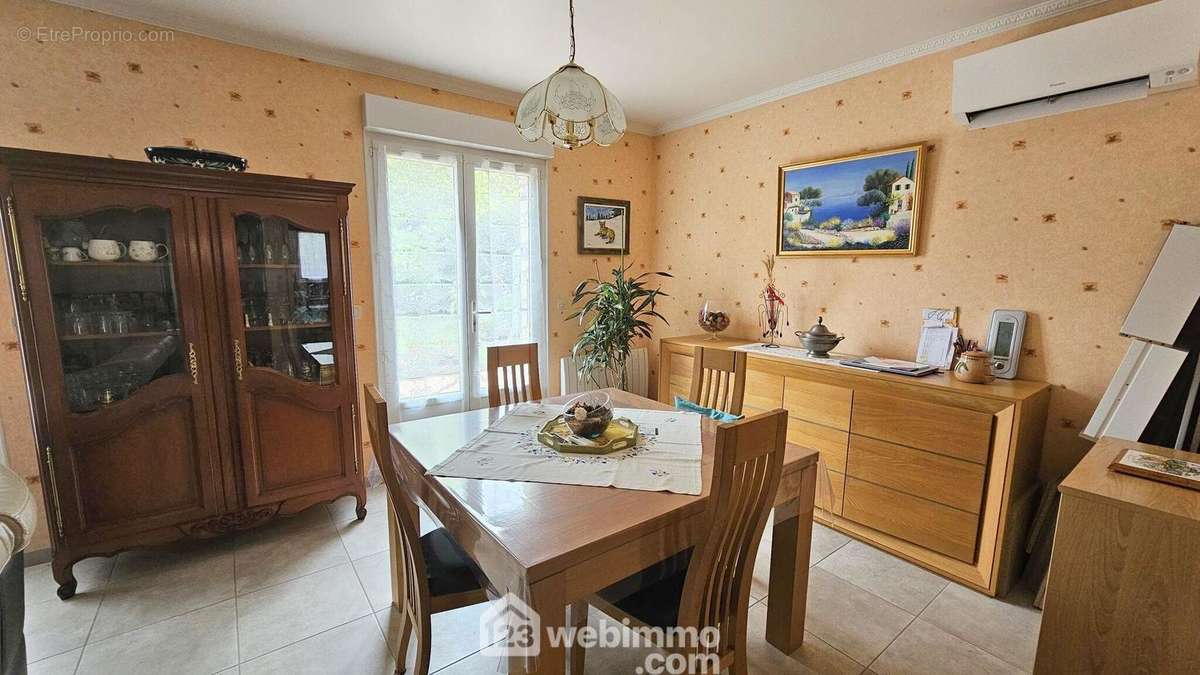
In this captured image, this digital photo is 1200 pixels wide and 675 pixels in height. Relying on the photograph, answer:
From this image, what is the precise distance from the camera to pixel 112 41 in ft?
7.18

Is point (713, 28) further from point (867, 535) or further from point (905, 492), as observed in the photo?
point (867, 535)

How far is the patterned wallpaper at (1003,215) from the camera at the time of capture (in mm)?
1971

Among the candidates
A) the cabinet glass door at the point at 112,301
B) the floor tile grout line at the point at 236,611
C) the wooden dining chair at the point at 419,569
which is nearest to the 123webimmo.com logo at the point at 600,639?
the wooden dining chair at the point at 419,569

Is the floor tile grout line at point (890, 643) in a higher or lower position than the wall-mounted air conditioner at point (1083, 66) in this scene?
lower

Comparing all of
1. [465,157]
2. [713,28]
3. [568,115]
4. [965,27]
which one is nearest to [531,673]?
[568,115]

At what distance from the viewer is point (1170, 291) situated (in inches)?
73.3

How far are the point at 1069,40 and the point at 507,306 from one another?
10.0ft

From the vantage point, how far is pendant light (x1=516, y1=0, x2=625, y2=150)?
158 cm

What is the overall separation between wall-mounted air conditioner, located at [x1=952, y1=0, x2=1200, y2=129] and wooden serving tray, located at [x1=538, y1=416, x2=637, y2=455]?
2147 millimetres

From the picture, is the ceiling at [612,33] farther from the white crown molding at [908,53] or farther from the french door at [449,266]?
the french door at [449,266]

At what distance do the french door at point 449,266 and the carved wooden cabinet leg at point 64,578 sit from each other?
1.46 meters

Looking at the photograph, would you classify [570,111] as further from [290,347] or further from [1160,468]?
[1160,468]

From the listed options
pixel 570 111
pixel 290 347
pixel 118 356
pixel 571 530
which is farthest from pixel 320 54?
pixel 571 530

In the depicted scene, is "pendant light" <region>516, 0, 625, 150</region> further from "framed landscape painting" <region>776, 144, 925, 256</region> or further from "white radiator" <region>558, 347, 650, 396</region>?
"white radiator" <region>558, 347, 650, 396</region>
